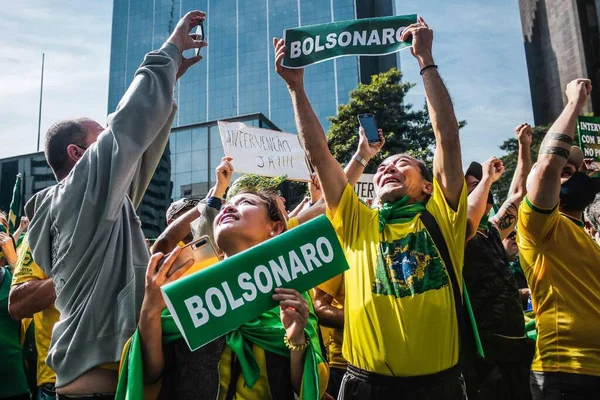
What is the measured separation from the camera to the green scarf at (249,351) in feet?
6.03

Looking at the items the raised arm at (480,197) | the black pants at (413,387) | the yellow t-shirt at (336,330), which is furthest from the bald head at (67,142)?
the raised arm at (480,197)

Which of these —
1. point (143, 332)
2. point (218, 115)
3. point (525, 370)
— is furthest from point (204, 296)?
point (218, 115)

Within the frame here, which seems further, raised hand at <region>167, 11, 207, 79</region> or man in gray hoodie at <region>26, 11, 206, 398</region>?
raised hand at <region>167, 11, 207, 79</region>

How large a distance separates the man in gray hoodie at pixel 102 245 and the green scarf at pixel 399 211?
1.29 metres

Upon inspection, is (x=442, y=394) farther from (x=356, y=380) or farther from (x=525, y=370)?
(x=525, y=370)

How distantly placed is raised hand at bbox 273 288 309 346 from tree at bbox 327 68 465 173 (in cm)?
1870

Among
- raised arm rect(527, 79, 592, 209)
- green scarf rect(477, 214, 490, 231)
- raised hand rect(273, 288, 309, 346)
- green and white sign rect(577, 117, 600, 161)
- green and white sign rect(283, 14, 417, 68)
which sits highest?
green and white sign rect(577, 117, 600, 161)

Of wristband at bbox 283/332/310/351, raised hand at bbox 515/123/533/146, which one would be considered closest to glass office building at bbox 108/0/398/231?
raised hand at bbox 515/123/533/146

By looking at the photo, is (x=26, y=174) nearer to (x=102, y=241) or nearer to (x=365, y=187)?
(x=365, y=187)

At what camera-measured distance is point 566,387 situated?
2646mm

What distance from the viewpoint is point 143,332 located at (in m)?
1.90

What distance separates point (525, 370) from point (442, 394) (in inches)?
64.4

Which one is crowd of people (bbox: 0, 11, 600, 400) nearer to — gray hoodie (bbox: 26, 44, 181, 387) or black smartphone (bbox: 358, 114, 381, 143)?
gray hoodie (bbox: 26, 44, 181, 387)

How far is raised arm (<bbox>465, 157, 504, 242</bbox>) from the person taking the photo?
3.08 m
